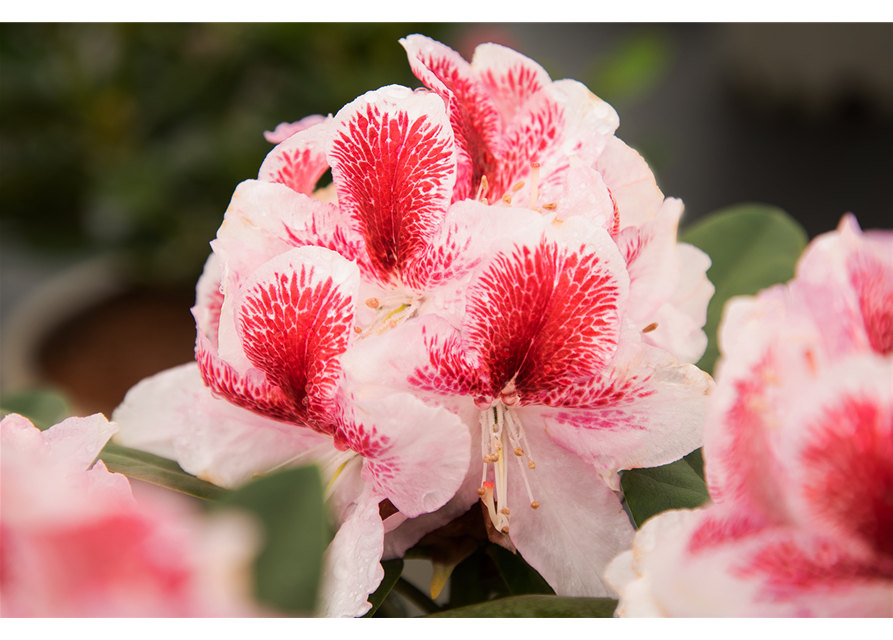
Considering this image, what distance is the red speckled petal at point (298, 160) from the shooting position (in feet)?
1.11

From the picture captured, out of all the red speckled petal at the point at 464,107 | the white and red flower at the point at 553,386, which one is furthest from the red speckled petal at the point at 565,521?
the red speckled petal at the point at 464,107

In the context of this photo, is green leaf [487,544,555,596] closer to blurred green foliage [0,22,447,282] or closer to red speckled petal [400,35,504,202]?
red speckled petal [400,35,504,202]

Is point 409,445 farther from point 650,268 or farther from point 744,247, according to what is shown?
point 744,247

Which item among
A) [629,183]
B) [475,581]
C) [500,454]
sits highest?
[629,183]

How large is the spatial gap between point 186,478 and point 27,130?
1.28 meters

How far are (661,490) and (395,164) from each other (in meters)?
0.18

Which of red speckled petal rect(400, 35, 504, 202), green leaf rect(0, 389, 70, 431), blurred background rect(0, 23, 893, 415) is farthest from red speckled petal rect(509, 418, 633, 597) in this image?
blurred background rect(0, 23, 893, 415)

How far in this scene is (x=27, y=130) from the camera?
1.43m

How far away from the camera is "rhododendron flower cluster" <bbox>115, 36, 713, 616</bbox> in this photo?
0.29 metres

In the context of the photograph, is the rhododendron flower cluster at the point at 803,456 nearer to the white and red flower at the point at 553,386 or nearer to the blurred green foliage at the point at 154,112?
the white and red flower at the point at 553,386

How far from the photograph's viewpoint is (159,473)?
375mm

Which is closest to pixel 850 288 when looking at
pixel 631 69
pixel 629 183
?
pixel 629 183

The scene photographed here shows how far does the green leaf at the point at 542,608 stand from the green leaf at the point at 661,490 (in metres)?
0.06

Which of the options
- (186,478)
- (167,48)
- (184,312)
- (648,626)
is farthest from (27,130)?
(648,626)
